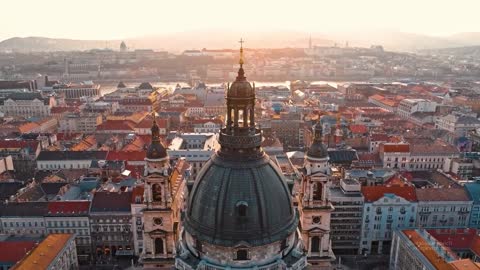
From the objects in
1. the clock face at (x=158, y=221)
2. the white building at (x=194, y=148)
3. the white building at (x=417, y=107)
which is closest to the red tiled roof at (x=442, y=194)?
the white building at (x=194, y=148)

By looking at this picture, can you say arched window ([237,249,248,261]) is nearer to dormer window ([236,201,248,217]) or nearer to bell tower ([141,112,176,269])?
dormer window ([236,201,248,217])

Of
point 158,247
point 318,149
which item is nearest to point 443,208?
point 318,149

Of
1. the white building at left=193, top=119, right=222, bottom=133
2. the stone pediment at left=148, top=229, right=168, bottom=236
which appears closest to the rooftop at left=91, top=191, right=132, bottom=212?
the stone pediment at left=148, top=229, right=168, bottom=236

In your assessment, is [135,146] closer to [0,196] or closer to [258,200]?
[0,196]

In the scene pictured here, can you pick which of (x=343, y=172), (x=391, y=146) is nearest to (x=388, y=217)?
(x=343, y=172)

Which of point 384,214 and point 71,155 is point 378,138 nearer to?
point 384,214
